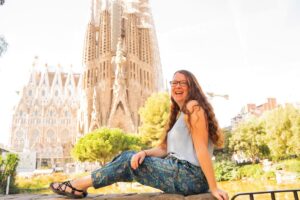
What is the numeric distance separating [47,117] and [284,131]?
6044cm

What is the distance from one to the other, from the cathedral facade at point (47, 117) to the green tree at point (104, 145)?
34.3m

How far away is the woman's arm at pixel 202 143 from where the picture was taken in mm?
2283

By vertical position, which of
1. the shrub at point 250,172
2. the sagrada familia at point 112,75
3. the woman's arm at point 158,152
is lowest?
the shrub at point 250,172

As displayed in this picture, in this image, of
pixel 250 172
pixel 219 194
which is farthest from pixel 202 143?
pixel 250 172

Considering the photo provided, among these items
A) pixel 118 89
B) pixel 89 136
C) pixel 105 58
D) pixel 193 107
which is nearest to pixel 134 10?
pixel 105 58

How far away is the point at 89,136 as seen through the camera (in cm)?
2856

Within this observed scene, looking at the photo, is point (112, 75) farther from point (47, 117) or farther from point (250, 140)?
point (47, 117)

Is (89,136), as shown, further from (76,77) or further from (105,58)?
(76,77)

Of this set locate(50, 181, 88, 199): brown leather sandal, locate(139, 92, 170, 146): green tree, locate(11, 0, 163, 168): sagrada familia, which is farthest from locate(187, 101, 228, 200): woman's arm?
locate(11, 0, 163, 168): sagrada familia

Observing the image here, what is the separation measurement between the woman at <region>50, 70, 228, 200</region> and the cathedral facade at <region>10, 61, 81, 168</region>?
6042 centimetres

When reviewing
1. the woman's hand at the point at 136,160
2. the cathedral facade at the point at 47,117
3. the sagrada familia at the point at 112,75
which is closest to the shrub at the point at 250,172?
the woman's hand at the point at 136,160

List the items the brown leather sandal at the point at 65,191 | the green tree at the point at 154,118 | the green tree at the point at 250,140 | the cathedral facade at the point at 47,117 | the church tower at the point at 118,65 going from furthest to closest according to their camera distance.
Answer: the cathedral facade at the point at 47,117 < the church tower at the point at 118,65 < the green tree at the point at 250,140 < the green tree at the point at 154,118 < the brown leather sandal at the point at 65,191

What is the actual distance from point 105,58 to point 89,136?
21.3 meters

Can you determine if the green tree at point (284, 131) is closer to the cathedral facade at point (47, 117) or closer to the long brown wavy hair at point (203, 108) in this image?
the long brown wavy hair at point (203, 108)
